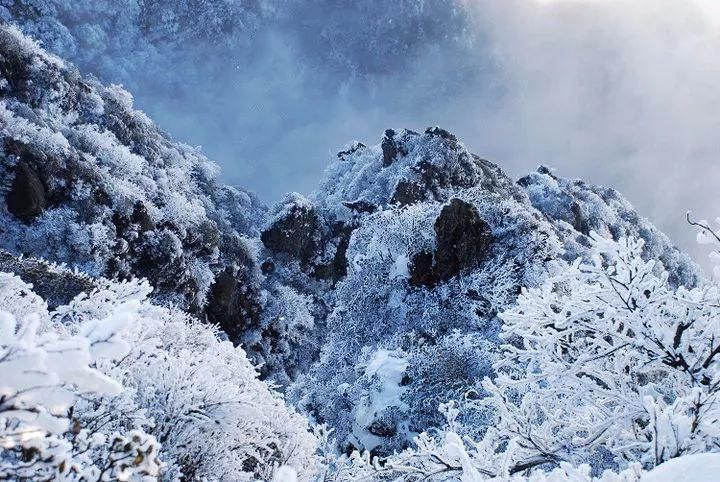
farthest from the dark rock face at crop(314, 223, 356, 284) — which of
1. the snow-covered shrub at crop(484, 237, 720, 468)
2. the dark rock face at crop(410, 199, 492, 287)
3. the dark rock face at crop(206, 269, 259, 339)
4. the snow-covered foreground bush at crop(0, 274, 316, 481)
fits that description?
the snow-covered shrub at crop(484, 237, 720, 468)

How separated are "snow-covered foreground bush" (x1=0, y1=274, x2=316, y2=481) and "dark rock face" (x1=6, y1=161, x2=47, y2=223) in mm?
13689

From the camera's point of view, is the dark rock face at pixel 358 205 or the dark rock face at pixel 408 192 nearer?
the dark rock face at pixel 408 192

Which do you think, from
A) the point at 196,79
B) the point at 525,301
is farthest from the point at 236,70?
the point at 525,301

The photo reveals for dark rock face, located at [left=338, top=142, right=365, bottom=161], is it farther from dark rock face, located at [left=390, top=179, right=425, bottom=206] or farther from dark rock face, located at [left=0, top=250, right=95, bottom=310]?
dark rock face, located at [left=0, top=250, right=95, bottom=310]

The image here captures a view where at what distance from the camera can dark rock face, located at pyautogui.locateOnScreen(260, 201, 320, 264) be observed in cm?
4125

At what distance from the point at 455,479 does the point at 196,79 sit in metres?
162

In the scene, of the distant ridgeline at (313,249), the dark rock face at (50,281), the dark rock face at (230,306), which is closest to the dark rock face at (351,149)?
the distant ridgeline at (313,249)

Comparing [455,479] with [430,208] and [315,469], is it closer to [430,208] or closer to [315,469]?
[315,469]

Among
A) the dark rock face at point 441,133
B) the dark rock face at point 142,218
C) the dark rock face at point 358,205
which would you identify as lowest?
the dark rock face at point 142,218

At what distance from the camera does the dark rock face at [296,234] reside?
1624 inches

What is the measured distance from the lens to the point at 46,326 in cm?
674

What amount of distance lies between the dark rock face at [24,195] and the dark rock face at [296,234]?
20144 millimetres

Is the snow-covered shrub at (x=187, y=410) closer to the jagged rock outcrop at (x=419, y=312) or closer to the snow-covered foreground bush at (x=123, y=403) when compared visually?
the snow-covered foreground bush at (x=123, y=403)

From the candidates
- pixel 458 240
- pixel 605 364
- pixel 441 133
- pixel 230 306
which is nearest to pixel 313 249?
pixel 230 306
